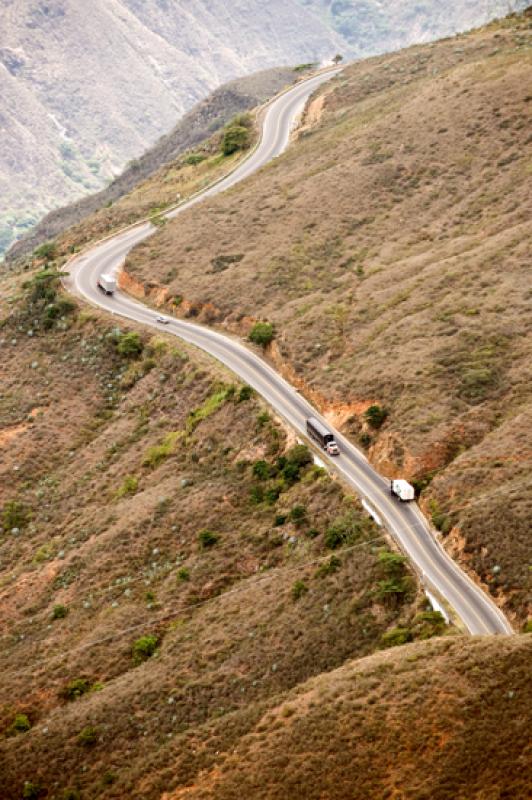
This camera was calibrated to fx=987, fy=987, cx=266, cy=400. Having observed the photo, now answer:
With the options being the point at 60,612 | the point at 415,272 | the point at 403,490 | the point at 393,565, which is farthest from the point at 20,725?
the point at 415,272

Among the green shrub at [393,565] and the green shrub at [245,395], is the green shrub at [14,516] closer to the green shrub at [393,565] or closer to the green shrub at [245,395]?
the green shrub at [245,395]

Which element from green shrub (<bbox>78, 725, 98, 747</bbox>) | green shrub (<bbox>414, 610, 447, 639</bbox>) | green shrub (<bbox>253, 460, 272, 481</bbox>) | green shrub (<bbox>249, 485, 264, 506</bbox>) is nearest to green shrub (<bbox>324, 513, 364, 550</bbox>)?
green shrub (<bbox>414, 610, 447, 639</bbox>)

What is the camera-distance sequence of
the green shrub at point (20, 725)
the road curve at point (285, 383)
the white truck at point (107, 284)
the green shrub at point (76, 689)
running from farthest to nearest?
1. the white truck at point (107, 284)
2. the green shrub at point (76, 689)
3. the green shrub at point (20, 725)
4. the road curve at point (285, 383)

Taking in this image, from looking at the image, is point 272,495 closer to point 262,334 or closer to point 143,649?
point 143,649

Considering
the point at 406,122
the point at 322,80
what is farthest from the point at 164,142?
the point at 406,122

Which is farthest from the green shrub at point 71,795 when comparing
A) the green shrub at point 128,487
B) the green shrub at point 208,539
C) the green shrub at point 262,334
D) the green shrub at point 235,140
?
the green shrub at point 235,140
